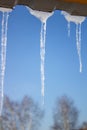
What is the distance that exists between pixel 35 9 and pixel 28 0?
13 cm

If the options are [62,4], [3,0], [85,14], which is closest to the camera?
[3,0]

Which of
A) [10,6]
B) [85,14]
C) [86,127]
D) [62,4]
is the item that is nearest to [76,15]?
[85,14]

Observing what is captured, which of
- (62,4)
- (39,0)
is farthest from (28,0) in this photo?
(62,4)

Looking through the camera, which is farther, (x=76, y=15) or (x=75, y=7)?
(x=76, y=15)

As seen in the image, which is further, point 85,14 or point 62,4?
point 85,14

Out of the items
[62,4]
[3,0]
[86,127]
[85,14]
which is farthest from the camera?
[86,127]

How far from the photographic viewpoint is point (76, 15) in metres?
2.25

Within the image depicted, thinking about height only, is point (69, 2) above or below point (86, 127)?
above

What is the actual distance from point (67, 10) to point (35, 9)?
238 mm

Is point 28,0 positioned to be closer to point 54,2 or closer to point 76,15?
point 54,2

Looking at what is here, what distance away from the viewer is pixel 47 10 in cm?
209

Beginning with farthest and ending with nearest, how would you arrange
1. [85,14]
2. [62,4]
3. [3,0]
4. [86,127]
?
[86,127]
[85,14]
[62,4]
[3,0]

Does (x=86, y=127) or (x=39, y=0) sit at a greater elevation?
(x=39, y=0)

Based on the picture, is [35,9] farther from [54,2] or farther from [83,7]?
[83,7]
